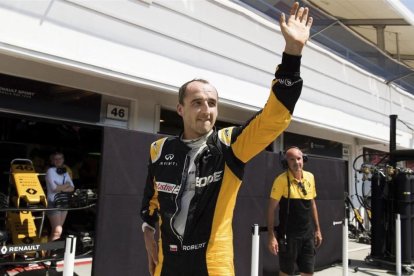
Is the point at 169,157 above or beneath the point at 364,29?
beneath

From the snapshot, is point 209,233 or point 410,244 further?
point 410,244

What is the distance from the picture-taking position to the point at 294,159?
16.8 ft

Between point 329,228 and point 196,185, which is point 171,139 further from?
point 329,228

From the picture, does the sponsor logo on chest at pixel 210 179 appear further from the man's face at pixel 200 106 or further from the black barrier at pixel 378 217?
the black barrier at pixel 378 217

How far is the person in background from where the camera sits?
6938 millimetres

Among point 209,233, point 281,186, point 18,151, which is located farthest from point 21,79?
point 209,233

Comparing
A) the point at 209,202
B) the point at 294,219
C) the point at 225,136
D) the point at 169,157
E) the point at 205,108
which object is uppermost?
the point at 205,108

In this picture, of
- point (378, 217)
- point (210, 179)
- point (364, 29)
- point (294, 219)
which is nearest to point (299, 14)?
point (210, 179)

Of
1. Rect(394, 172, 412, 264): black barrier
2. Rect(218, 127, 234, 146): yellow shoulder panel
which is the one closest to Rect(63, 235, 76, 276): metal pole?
Rect(218, 127, 234, 146): yellow shoulder panel

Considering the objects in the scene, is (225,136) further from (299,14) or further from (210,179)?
(299,14)

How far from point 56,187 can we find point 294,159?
4.41m

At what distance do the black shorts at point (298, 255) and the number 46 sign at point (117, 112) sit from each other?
409 cm

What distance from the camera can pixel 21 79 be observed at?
20.6 ft

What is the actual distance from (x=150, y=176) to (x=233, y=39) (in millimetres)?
6618
